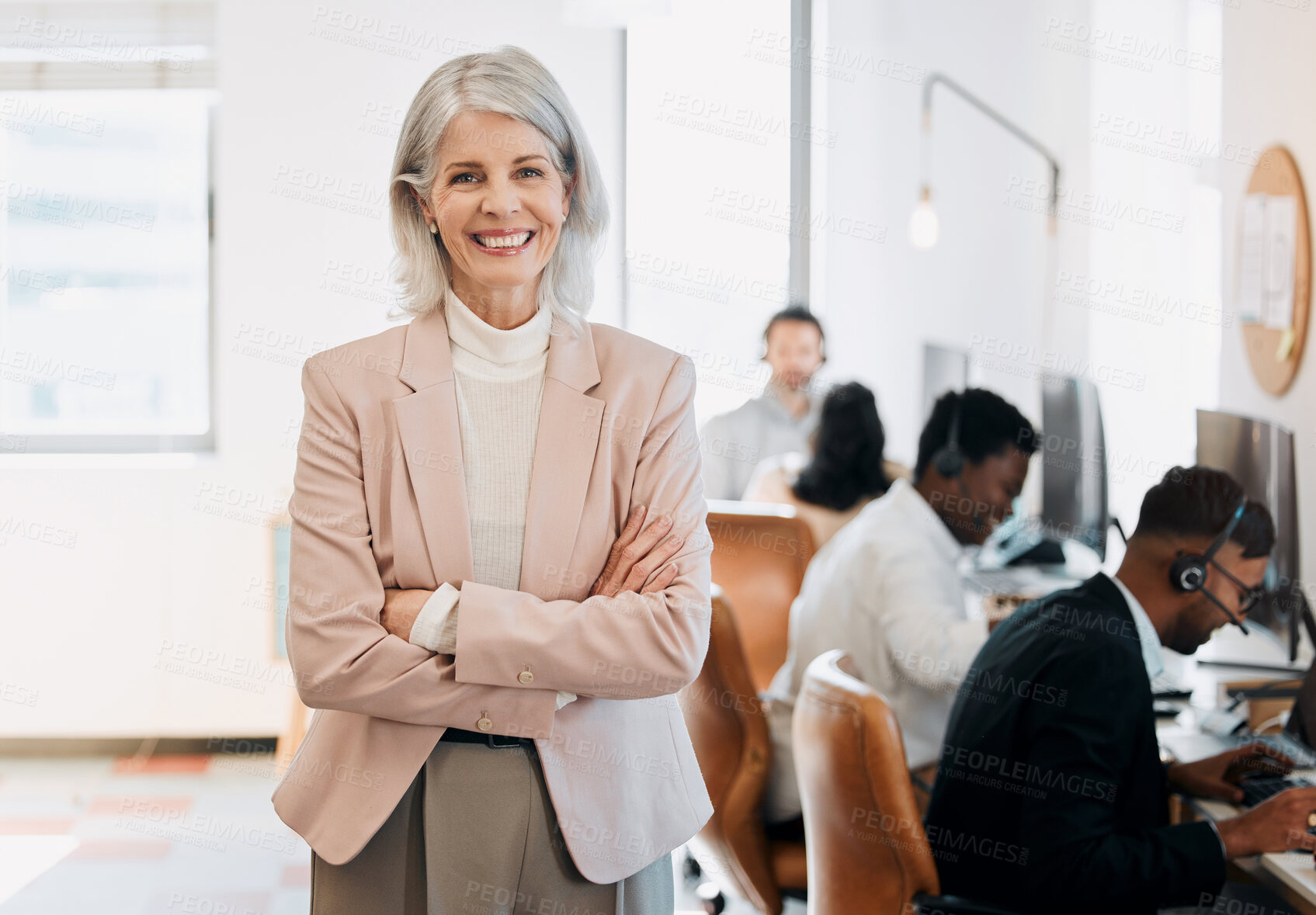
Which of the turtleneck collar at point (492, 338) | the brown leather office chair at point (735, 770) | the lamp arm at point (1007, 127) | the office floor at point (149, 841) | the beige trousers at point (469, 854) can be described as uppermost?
the lamp arm at point (1007, 127)

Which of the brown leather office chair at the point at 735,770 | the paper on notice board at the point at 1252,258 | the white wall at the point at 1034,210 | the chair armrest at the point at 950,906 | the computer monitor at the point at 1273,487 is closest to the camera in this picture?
the chair armrest at the point at 950,906

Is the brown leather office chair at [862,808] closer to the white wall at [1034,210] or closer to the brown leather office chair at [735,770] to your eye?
the brown leather office chair at [735,770]

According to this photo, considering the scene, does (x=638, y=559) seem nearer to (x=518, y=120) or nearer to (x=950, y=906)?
(x=518, y=120)

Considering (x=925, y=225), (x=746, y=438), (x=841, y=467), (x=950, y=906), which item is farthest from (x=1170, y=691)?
(x=925, y=225)

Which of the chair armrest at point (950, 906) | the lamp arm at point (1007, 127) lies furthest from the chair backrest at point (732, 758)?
the lamp arm at point (1007, 127)

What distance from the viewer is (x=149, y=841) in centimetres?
351

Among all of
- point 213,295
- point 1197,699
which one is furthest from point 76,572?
point 1197,699

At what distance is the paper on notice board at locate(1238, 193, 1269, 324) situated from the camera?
2.54 m

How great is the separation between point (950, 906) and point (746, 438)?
9.53ft

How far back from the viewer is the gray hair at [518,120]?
1.30 metres

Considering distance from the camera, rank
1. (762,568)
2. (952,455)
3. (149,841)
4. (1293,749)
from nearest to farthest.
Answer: (1293,749) → (952,455) → (762,568) → (149,841)

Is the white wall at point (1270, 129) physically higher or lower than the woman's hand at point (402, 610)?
higher

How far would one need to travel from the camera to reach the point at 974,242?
4934mm

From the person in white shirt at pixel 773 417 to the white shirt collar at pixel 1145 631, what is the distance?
2550 millimetres
